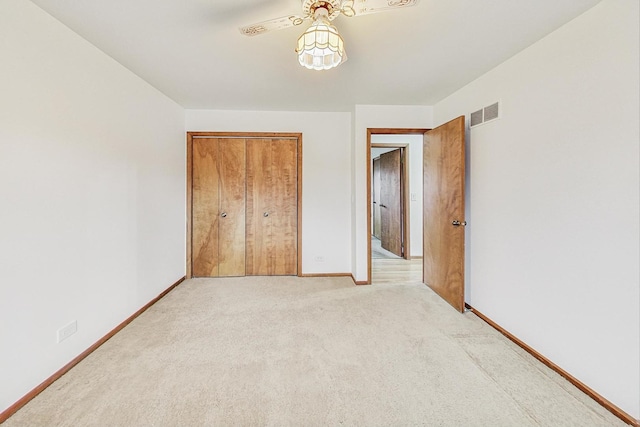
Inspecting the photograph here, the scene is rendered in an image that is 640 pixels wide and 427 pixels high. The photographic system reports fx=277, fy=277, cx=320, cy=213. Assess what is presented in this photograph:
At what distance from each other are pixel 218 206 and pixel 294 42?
8.04 ft

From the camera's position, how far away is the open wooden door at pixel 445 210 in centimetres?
274

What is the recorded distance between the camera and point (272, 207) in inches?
154

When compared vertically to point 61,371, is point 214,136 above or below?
above

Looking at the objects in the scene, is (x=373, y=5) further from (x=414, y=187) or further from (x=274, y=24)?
(x=414, y=187)

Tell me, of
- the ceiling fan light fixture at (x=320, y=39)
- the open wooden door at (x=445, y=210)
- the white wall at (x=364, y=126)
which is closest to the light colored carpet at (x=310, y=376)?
the open wooden door at (x=445, y=210)

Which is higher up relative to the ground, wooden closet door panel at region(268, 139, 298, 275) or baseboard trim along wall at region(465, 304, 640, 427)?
wooden closet door panel at region(268, 139, 298, 275)

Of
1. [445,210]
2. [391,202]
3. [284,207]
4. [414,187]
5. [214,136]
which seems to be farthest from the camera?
[391,202]

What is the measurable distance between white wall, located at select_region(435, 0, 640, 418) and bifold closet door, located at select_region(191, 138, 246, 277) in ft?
9.91

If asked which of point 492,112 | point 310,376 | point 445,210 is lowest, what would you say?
point 310,376

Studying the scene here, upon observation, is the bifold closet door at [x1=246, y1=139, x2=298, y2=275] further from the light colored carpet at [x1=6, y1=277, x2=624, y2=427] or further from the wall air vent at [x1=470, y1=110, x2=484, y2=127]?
the wall air vent at [x1=470, y1=110, x2=484, y2=127]

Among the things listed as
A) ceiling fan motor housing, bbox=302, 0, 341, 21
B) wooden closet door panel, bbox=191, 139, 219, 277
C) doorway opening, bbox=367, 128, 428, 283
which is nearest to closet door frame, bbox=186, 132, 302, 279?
wooden closet door panel, bbox=191, 139, 219, 277

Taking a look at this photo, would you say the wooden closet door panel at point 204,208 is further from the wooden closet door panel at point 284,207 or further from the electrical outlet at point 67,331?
the electrical outlet at point 67,331

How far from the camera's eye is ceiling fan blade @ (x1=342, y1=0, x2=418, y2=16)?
1.28 meters

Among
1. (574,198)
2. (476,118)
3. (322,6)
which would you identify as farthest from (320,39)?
(476,118)
